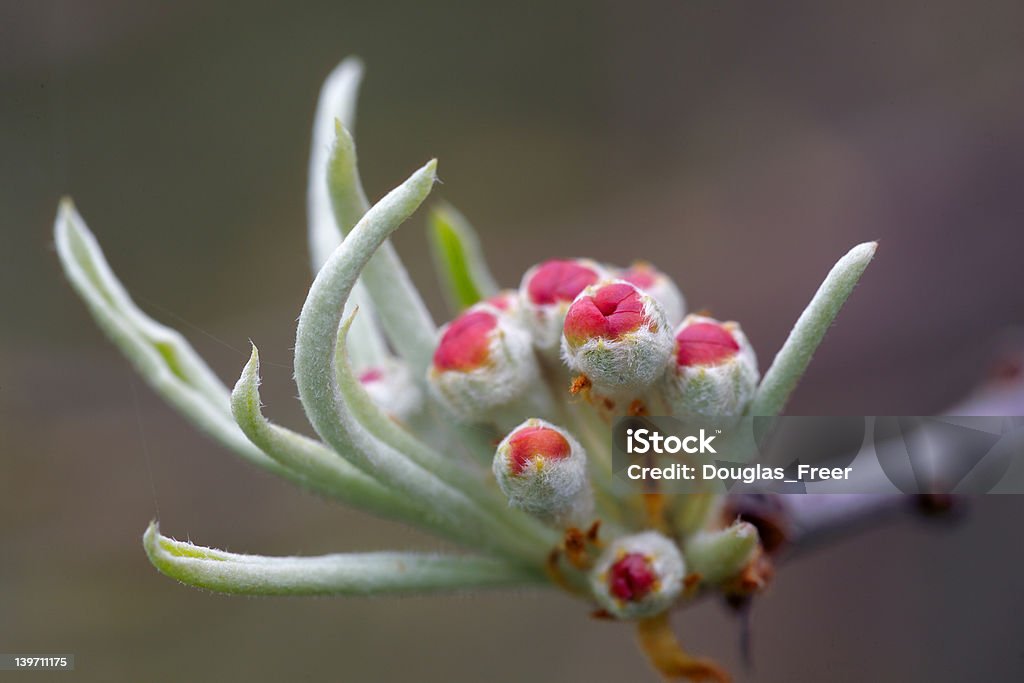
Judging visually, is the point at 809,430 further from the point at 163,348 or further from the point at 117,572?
the point at 117,572

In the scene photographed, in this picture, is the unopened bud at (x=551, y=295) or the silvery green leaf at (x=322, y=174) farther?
the silvery green leaf at (x=322, y=174)

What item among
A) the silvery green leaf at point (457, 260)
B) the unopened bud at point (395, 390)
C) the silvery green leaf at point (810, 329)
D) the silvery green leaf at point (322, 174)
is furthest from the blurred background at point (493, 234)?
the silvery green leaf at point (810, 329)

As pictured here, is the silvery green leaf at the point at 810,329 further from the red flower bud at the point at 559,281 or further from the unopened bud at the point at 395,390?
the unopened bud at the point at 395,390

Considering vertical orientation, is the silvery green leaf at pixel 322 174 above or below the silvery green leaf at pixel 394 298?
above

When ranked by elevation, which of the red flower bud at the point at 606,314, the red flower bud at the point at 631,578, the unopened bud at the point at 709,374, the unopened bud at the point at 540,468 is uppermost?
the red flower bud at the point at 606,314

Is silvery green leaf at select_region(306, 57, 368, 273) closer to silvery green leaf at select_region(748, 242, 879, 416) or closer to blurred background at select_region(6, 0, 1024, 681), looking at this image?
silvery green leaf at select_region(748, 242, 879, 416)

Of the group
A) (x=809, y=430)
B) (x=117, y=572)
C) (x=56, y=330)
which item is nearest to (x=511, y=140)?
(x=56, y=330)
